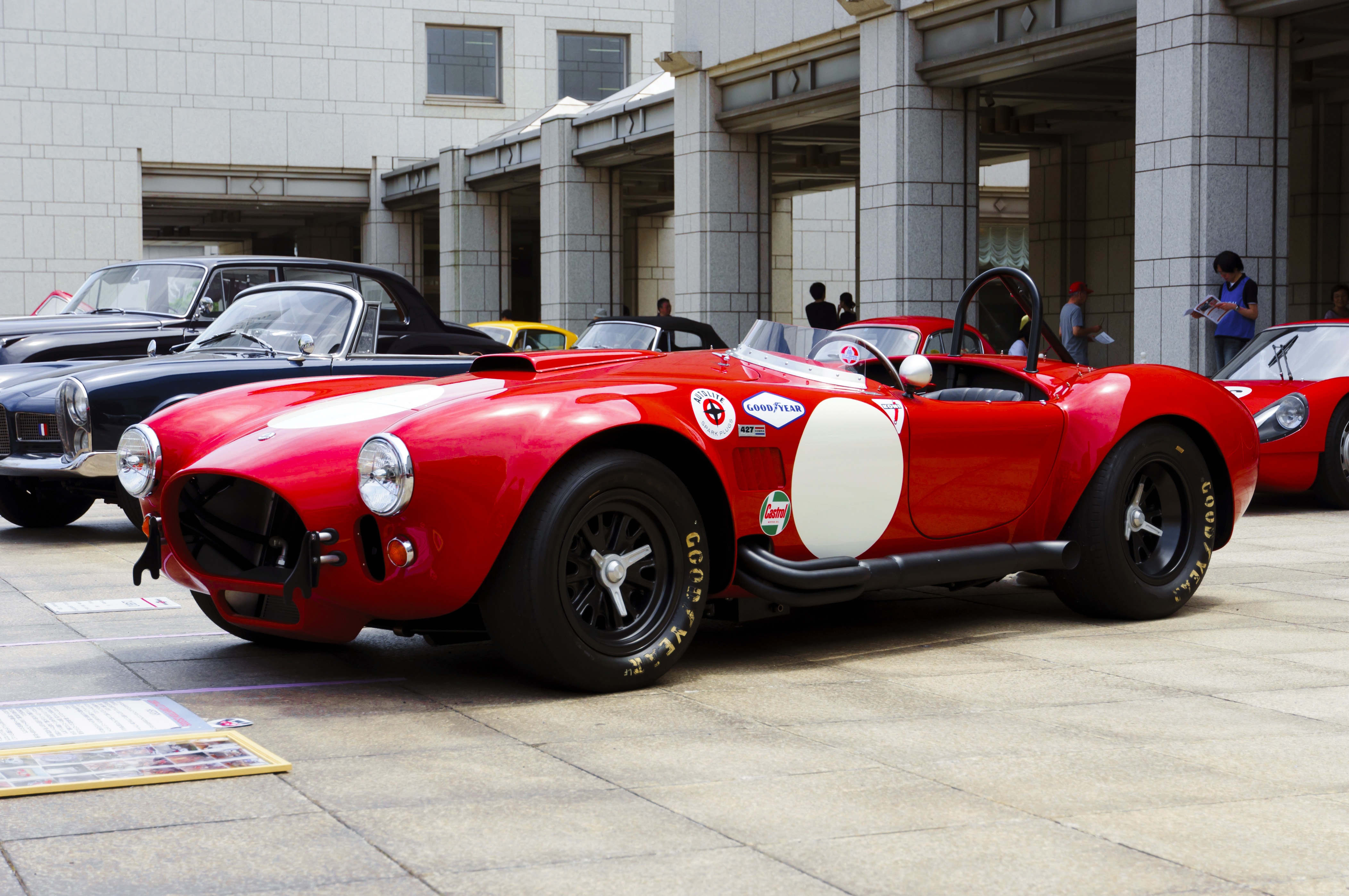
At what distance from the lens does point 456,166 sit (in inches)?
1161

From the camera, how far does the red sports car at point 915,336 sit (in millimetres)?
11617

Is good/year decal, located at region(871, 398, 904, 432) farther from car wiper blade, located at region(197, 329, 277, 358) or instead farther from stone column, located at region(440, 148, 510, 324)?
stone column, located at region(440, 148, 510, 324)

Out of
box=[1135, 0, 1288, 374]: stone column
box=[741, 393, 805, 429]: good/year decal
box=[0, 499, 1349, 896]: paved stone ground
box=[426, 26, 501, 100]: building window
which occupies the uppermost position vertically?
box=[426, 26, 501, 100]: building window

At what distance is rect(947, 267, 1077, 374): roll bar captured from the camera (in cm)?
604

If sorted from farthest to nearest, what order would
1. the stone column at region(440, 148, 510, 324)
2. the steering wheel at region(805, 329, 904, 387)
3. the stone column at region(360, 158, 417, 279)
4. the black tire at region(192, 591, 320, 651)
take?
1. the stone column at region(360, 158, 417, 279)
2. the stone column at region(440, 148, 510, 324)
3. the steering wheel at region(805, 329, 904, 387)
4. the black tire at region(192, 591, 320, 651)

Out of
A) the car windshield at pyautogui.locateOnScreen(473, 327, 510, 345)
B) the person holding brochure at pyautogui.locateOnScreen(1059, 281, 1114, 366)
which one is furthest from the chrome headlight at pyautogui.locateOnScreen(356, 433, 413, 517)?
the car windshield at pyautogui.locateOnScreen(473, 327, 510, 345)

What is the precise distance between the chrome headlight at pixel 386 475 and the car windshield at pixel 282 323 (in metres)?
4.38

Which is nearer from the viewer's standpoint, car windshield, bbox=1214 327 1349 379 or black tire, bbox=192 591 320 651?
black tire, bbox=192 591 320 651

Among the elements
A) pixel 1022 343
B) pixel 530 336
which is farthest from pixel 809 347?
pixel 530 336

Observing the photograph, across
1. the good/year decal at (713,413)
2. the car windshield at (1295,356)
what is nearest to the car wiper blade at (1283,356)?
the car windshield at (1295,356)

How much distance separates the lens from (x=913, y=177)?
16.8 meters

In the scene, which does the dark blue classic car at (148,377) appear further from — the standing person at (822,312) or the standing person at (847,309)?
the standing person at (847,309)

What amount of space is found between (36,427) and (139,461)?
3.98 metres

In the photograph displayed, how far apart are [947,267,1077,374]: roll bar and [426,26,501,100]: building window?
29.5 m
